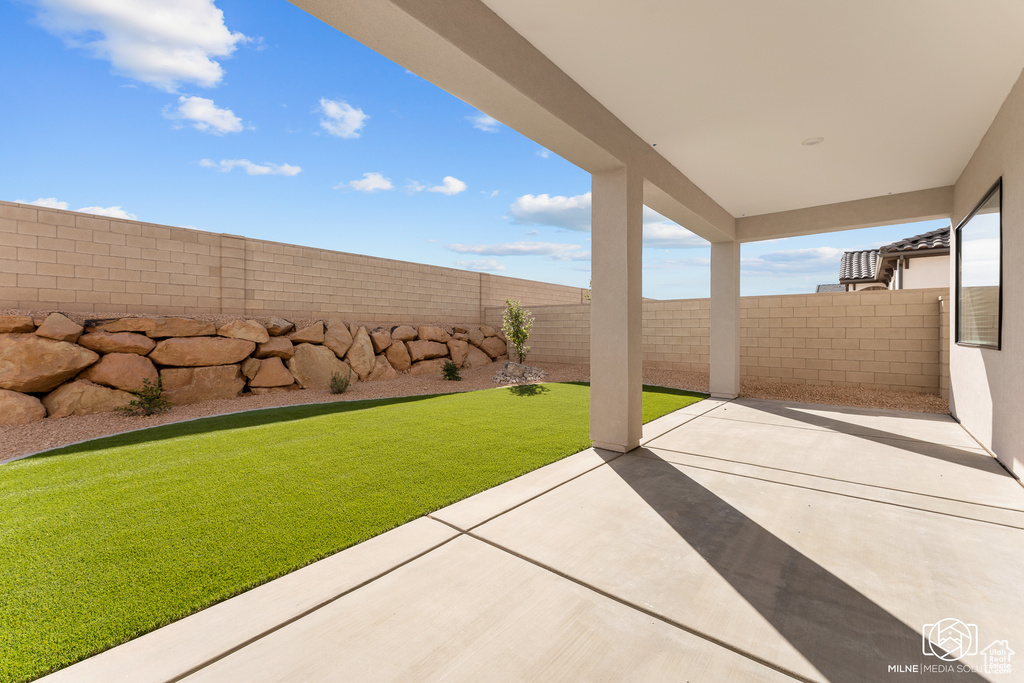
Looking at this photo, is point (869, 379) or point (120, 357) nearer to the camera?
point (120, 357)

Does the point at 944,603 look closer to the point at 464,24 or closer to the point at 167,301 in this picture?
the point at 464,24

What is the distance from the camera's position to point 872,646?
1.43 metres

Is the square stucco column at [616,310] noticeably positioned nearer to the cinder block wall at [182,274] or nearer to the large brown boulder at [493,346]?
the cinder block wall at [182,274]

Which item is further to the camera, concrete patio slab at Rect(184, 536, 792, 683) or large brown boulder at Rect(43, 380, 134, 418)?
large brown boulder at Rect(43, 380, 134, 418)

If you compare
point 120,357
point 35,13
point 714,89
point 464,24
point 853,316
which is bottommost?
point 120,357

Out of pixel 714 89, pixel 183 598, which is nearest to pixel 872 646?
pixel 183 598

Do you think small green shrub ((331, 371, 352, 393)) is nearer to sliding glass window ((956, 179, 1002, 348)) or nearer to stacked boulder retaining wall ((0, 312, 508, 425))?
stacked boulder retaining wall ((0, 312, 508, 425))

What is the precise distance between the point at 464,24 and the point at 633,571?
278 centimetres

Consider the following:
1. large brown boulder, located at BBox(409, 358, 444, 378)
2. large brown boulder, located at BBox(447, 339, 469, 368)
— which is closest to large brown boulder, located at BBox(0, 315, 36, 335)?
large brown boulder, located at BBox(409, 358, 444, 378)

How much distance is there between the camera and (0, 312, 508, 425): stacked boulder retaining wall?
4.95 meters

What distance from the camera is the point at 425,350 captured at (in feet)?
30.6

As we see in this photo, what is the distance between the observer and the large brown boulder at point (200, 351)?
19.5 ft

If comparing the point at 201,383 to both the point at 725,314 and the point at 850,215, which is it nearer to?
the point at 725,314

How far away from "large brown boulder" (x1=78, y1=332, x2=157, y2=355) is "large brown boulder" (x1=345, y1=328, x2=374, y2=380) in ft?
9.44
